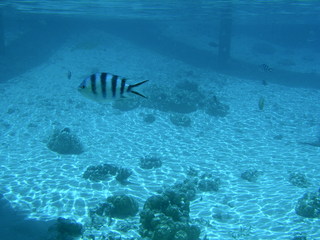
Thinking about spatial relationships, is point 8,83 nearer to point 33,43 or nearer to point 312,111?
point 33,43

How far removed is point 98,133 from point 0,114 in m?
7.50

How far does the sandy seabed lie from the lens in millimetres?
7688

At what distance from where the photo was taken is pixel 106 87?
3.46 metres

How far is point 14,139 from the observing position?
13156 mm

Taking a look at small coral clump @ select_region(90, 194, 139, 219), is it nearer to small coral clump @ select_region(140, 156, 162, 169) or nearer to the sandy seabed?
the sandy seabed

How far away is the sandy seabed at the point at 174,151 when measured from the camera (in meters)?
7.69

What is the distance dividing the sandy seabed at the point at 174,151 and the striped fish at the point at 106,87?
4410mm

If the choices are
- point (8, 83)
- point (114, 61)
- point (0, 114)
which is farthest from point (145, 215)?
point (114, 61)

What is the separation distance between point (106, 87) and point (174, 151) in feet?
30.7

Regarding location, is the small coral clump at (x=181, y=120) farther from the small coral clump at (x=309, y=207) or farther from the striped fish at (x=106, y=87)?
the striped fish at (x=106, y=87)

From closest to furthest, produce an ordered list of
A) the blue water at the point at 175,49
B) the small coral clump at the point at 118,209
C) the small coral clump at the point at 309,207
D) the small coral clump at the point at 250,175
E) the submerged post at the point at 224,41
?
1. the small coral clump at the point at 118,209
2. the small coral clump at the point at 309,207
3. the small coral clump at the point at 250,175
4. the blue water at the point at 175,49
5. the submerged post at the point at 224,41

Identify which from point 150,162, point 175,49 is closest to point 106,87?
point 150,162

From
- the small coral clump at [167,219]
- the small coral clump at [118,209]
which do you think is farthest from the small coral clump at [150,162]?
the small coral clump at [167,219]

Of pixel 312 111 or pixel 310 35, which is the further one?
pixel 310 35
